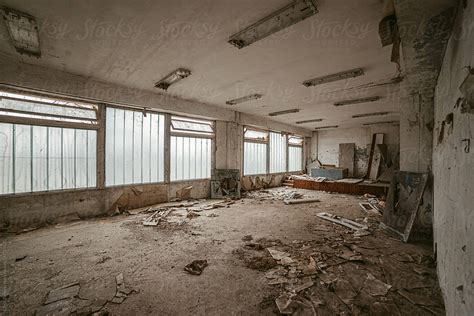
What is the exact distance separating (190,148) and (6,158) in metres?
4.11

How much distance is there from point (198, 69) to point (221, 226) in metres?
3.22

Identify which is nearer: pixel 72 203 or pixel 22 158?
pixel 22 158

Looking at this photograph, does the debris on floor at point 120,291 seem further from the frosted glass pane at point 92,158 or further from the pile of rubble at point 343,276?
the frosted glass pane at point 92,158

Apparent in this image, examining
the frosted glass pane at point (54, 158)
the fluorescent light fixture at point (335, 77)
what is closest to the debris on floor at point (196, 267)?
the frosted glass pane at point (54, 158)

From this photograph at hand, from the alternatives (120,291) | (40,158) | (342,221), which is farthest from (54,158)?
(342,221)

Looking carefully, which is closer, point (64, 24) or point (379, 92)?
point (64, 24)

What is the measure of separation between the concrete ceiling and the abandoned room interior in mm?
32

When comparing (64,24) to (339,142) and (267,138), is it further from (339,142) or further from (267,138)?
(339,142)

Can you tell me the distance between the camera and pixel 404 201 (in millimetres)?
3729

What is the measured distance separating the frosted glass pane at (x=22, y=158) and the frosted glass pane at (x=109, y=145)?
4.46ft

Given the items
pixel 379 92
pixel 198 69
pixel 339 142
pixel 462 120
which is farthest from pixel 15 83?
pixel 339 142

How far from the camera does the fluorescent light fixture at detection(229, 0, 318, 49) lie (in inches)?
86.9

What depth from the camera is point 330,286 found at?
7.10 ft

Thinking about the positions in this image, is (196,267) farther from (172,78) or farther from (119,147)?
(119,147)
